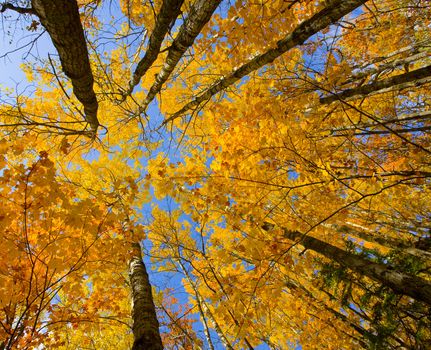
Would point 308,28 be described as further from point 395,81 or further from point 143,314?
point 143,314

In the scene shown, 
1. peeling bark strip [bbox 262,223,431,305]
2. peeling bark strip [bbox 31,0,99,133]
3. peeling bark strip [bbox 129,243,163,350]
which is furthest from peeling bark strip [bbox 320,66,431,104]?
peeling bark strip [bbox 129,243,163,350]

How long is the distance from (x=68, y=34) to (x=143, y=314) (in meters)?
2.71

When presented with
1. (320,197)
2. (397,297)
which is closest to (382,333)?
(397,297)

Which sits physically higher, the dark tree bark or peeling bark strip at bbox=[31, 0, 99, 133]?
peeling bark strip at bbox=[31, 0, 99, 133]

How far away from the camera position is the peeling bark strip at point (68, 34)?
5.23ft

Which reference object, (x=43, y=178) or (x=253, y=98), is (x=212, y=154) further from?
(x=43, y=178)

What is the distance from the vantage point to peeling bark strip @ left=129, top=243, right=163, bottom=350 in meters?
2.38

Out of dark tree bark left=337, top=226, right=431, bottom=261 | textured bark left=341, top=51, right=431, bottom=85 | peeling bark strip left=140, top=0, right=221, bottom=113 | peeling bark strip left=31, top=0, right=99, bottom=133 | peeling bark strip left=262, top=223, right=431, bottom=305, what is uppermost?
textured bark left=341, top=51, right=431, bottom=85

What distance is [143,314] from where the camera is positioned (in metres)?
2.81

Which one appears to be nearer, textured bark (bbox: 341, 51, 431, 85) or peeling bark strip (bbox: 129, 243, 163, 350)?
peeling bark strip (bbox: 129, 243, 163, 350)

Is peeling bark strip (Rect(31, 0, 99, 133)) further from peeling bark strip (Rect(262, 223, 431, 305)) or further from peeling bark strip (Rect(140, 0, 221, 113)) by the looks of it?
peeling bark strip (Rect(262, 223, 431, 305))

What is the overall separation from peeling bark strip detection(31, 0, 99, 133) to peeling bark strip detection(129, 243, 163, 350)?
2387 millimetres

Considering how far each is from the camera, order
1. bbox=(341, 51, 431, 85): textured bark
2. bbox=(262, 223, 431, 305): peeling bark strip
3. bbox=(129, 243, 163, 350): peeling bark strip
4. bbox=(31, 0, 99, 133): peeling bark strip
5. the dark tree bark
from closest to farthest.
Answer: bbox=(31, 0, 99, 133): peeling bark strip < bbox=(262, 223, 431, 305): peeling bark strip < bbox=(129, 243, 163, 350): peeling bark strip < bbox=(341, 51, 431, 85): textured bark < the dark tree bark

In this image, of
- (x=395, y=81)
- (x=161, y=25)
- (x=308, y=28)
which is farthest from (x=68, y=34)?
(x=395, y=81)
